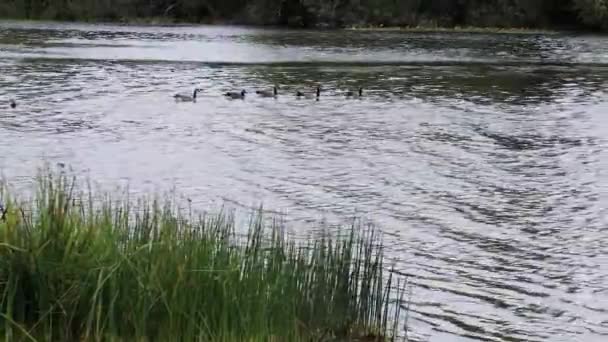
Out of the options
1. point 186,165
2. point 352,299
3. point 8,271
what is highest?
point 8,271

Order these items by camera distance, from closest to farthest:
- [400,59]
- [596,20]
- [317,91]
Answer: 1. [317,91]
2. [400,59]
3. [596,20]

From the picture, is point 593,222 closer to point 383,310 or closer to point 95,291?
point 383,310

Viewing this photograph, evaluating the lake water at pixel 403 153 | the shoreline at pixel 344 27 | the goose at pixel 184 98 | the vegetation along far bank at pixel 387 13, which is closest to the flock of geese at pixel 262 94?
the goose at pixel 184 98

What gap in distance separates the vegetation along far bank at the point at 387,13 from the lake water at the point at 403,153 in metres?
35.3

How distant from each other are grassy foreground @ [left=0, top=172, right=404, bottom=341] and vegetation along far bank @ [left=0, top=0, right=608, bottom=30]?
79532 mm

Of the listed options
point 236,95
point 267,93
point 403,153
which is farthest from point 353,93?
point 403,153

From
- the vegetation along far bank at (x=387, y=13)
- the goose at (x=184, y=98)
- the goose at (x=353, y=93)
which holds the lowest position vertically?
the goose at (x=184, y=98)

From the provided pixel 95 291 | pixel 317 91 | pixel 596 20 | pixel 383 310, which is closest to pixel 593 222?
pixel 383 310

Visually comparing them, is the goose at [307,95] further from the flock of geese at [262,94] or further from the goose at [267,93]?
the goose at [267,93]

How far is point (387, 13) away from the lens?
90.6m

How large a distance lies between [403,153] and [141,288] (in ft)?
55.4

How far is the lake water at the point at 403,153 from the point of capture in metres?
12.6

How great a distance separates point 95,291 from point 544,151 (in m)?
19.2

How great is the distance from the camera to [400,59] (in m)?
53.3
